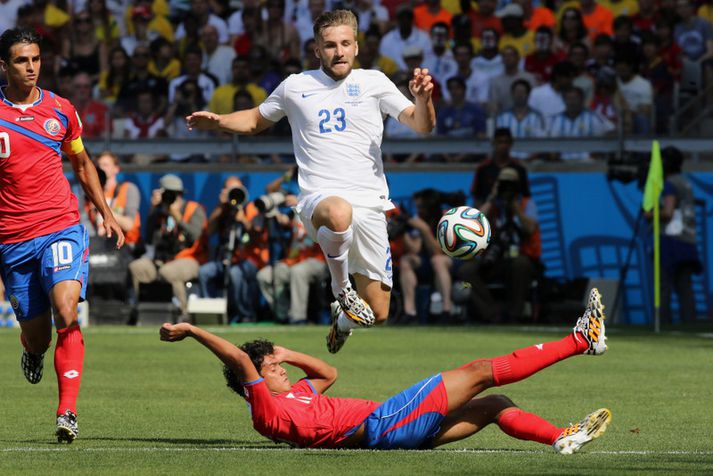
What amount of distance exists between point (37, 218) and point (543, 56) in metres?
14.4

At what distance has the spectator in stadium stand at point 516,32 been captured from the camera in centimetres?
2281

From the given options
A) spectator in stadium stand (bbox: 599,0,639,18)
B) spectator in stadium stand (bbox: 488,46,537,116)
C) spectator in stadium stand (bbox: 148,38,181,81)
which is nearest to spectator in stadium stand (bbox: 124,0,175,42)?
spectator in stadium stand (bbox: 148,38,181,81)

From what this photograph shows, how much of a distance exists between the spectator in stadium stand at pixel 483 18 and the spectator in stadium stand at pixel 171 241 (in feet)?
18.6

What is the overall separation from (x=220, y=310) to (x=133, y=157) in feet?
11.4

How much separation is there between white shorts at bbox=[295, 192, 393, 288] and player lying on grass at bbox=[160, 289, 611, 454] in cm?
195

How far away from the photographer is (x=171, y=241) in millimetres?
20500

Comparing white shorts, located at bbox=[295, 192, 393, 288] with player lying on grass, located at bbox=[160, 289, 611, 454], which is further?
white shorts, located at bbox=[295, 192, 393, 288]

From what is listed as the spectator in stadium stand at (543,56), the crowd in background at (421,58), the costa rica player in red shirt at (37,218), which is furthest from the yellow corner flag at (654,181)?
the costa rica player in red shirt at (37,218)

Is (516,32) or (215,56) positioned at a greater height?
(516,32)

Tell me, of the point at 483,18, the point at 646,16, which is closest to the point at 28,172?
the point at 483,18

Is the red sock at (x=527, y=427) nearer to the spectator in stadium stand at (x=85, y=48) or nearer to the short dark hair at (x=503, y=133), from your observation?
the short dark hair at (x=503, y=133)

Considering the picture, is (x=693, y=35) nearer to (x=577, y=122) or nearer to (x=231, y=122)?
(x=577, y=122)

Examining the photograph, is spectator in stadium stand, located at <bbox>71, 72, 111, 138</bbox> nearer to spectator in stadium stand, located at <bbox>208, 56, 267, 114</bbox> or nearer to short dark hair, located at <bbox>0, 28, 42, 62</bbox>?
spectator in stadium stand, located at <bbox>208, 56, 267, 114</bbox>

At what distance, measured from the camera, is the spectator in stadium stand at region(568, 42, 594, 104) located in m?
21.7
